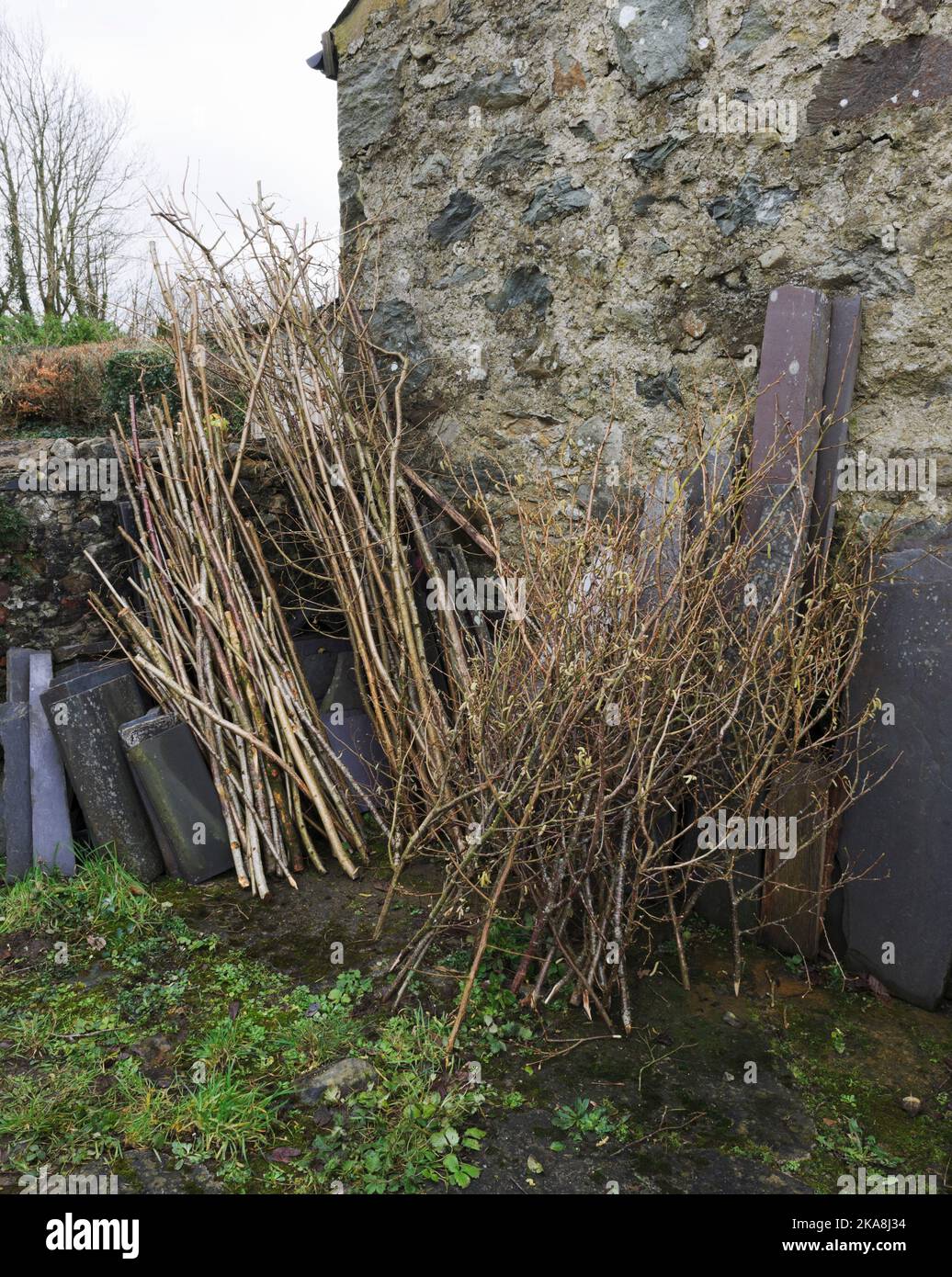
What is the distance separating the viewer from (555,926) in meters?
2.61

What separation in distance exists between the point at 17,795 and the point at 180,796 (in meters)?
0.63

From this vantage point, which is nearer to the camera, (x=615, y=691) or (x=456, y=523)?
(x=615, y=691)

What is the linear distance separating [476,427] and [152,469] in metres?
1.41

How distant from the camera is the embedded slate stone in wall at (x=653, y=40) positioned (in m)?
3.16

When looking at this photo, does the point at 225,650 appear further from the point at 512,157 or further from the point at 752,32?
the point at 752,32

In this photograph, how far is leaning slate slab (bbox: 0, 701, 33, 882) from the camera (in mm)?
3480

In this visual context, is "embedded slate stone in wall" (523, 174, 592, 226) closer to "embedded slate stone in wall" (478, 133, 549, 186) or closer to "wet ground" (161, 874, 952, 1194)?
"embedded slate stone in wall" (478, 133, 549, 186)

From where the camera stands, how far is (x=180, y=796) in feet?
11.3

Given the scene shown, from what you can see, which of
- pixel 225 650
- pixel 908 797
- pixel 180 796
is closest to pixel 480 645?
pixel 225 650

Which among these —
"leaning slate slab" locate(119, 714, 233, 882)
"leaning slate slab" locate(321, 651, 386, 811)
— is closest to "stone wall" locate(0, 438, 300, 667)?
"leaning slate slab" locate(321, 651, 386, 811)

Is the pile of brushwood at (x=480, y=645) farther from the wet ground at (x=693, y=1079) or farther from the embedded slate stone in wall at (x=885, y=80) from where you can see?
the embedded slate stone in wall at (x=885, y=80)

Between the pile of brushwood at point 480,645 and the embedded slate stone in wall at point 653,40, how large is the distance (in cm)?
122
